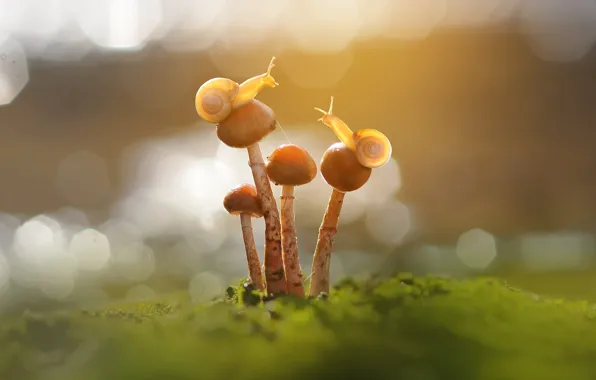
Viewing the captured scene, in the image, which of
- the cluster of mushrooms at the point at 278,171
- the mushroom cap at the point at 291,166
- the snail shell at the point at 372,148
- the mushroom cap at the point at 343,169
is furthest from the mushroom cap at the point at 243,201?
the snail shell at the point at 372,148

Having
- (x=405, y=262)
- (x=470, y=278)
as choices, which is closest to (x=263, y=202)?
(x=405, y=262)

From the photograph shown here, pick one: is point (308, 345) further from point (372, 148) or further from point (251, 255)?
point (251, 255)

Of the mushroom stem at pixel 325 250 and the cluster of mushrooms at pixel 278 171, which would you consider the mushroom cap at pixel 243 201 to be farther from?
the mushroom stem at pixel 325 250

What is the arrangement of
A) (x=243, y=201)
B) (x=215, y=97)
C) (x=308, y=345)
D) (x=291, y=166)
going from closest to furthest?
(x=308, y=345) → (x=215, y=97) → (x=291, y=166) → (x=243, y=201)

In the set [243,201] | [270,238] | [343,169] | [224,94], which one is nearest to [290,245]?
[270,238]

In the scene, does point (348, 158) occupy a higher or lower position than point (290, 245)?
higher

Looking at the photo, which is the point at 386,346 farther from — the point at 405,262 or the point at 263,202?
the point at 263,202
